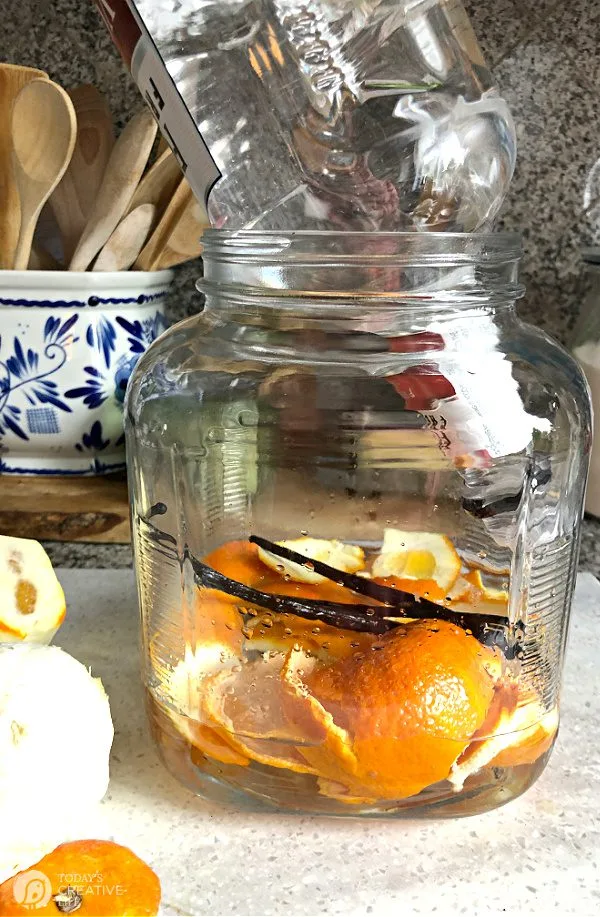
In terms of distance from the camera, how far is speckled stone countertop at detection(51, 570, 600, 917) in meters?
0.38

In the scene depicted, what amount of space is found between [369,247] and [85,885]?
33 cm

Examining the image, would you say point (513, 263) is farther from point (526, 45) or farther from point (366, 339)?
point (526, 45)

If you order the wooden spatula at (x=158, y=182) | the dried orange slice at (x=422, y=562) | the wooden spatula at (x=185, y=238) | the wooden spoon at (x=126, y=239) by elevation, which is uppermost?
the wooden spatula at (x=158, y=182)

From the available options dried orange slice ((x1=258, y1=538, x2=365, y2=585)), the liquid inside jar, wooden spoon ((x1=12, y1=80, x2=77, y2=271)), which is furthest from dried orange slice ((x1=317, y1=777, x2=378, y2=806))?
wooden spoon ((x1=12, y1=80, x2=77, y2=271))

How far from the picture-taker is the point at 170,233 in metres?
0.74

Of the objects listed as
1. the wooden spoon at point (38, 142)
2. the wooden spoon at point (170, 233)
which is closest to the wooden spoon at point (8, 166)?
the wooden spoon at point (38, 142)

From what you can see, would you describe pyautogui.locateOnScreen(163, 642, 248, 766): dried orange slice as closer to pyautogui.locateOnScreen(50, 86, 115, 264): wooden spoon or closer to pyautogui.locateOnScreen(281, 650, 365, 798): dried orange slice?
pyautogui.locateOnScreen(281, 650, 365, 798): dried orange slice

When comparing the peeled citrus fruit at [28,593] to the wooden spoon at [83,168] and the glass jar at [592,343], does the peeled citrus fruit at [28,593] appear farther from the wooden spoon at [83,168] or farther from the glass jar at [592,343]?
the glass jar at [592,343]

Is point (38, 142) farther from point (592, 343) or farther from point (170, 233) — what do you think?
point (592, 343)

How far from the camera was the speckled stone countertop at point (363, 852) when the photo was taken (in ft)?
1.25

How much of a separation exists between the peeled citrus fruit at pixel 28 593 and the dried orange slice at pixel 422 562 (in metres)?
0.22

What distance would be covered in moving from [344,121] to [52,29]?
45cm

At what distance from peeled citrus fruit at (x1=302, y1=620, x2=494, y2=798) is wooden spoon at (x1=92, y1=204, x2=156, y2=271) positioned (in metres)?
0.46

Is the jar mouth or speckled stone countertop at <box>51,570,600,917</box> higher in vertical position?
the jar mouth
